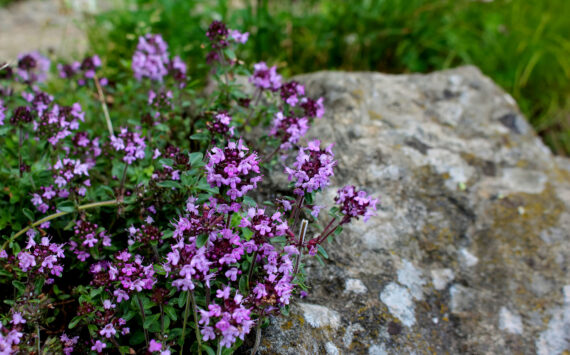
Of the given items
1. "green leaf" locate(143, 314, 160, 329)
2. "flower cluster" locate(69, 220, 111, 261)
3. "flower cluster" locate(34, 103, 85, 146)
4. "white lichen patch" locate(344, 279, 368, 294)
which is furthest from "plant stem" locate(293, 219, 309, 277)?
"flower cluster" locate(34, 103, 85, 146)

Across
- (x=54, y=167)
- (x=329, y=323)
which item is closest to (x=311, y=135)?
(x=329, y=323)

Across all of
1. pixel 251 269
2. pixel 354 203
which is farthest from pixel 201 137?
pixel 354 203

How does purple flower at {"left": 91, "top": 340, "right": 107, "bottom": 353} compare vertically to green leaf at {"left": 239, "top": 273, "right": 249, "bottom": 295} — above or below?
below

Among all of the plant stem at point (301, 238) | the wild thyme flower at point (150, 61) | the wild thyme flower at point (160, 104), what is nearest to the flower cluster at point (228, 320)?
the plant stem at point (301, 238)

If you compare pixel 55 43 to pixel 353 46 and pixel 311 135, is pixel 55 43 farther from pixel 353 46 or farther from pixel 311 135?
pixel 311 135

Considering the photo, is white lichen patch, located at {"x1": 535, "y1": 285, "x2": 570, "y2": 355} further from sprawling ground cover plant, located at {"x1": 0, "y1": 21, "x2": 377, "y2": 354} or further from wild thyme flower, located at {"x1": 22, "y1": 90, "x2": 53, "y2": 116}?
wild thyme flower, located at {"x1": 22, "y1": 90, "x2": 53, "y2": 116}

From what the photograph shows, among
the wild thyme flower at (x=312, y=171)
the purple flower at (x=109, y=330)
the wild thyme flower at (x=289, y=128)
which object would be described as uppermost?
the wild thyme flower at (x=289, y=128)

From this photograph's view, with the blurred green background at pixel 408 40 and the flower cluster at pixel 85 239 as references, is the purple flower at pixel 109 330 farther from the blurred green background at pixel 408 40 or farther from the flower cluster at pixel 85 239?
the blurred green background at pixel 408 40
